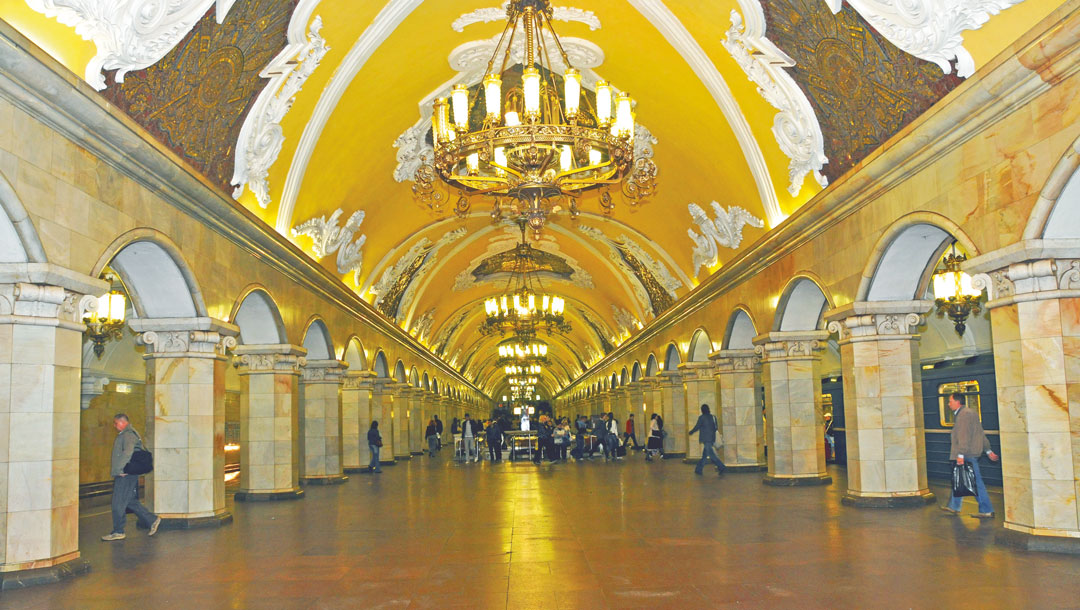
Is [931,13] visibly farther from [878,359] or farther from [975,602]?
[975,602]

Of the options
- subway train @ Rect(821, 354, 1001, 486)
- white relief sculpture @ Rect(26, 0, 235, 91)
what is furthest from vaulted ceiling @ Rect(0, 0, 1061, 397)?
subway train @ Rect(821, 354, 1001, 486)

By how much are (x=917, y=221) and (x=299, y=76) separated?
24.6 ft

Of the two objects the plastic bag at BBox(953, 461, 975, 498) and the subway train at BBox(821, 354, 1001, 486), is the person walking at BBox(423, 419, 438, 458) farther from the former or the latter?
the plastic bag at BBox(953, 461, 975, 498)

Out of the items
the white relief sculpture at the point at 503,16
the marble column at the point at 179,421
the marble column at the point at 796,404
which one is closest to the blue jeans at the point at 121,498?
the marble column at the point at 179,421

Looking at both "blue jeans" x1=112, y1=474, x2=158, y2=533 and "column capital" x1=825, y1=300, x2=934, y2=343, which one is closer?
"blue jeans" x1=112, y1=474, x2=158, y2=533

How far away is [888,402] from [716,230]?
20.9ft

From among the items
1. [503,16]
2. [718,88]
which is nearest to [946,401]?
[718,88]

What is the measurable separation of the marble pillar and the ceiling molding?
12995 millimetres

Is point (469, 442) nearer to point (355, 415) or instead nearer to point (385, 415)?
point (385, 415)

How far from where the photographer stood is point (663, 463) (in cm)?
2220

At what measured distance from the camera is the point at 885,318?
426 inches

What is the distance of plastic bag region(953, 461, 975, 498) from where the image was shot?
9.46m

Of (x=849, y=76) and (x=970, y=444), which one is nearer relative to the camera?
(x=970, y=444)

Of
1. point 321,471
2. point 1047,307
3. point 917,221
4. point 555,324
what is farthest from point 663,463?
point 1047,307
